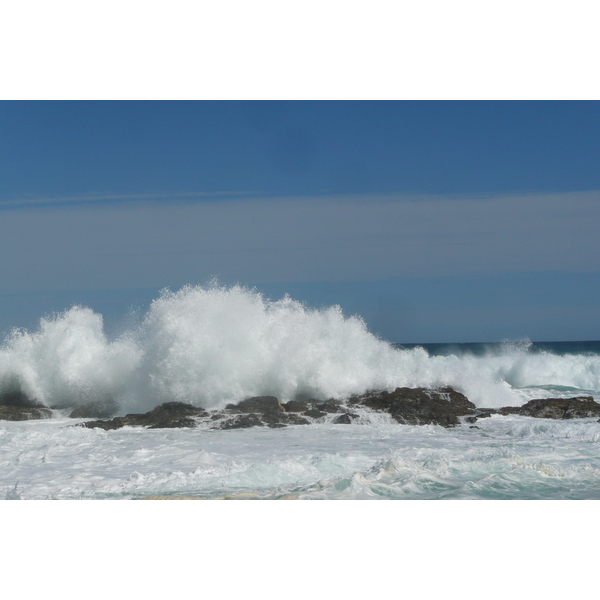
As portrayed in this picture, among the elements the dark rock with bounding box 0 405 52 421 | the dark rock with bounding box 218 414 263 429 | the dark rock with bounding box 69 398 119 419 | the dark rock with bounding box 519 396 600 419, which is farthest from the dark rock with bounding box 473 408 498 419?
the dark rock with bounding box 0 405 52 421

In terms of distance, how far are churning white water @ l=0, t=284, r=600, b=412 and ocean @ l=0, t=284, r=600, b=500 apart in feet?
0.10

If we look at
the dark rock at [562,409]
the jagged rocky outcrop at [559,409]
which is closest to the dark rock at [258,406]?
the jagged rocky outcrop at [559,409]

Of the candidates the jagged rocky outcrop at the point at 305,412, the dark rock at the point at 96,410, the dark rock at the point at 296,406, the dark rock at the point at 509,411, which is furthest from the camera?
the dark rock at the point at 96,410

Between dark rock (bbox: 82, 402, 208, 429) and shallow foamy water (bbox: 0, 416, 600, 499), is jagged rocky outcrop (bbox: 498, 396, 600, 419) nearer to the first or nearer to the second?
shallow foamy water (bbox: 0, 416, 600, 499)

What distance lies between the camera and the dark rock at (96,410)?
41.2ft

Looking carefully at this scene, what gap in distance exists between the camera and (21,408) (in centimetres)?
1275

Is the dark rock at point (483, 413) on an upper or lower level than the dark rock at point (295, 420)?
upper

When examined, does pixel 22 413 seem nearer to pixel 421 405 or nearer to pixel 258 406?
pixel 258 406

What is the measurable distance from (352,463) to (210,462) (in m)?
1.80

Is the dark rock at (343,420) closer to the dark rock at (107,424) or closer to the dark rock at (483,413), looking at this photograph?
the dark rock at (483,413)

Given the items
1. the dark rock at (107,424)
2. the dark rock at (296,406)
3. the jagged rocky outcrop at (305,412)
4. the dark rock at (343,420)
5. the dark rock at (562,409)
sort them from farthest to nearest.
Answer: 1. the dark rock at (296,406)
2. the dark rock at (562,409)
3. the dark rock at (343,420)
4. the jagged rocky outcrop at (305,412)
5. the dark rock at (107,424)

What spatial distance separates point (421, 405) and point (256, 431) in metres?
3.40

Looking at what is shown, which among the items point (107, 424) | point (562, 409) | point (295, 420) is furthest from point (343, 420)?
point (562, 409)

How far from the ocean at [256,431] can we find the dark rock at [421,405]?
1.17 feet
